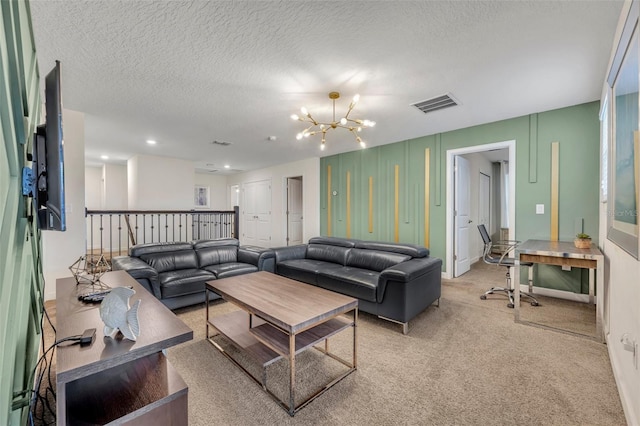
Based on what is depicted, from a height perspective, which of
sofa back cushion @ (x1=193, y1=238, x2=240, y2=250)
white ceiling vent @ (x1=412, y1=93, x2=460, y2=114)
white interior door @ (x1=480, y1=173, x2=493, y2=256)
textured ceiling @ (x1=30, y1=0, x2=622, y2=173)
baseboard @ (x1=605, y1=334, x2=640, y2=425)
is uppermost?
textured ceiling @ (x1=30, y1=0, x2=622, y2=173)

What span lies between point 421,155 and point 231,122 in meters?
3.22

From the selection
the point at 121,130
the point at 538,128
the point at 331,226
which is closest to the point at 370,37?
the point at 538,128

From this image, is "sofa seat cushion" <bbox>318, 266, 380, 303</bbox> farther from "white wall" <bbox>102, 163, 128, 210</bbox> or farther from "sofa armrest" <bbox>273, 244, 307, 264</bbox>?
"white wall" <bbox>102, 163, 128, 210</bbox>

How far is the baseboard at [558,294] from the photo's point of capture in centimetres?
337

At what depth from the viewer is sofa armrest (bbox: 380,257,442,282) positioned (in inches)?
102

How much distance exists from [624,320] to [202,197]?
10.1 metres

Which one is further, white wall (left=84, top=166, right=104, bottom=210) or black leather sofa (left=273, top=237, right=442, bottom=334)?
white wall (left=84, top=166, right=104, bottom=210)

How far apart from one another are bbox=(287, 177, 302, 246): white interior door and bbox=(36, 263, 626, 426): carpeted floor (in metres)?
5.08

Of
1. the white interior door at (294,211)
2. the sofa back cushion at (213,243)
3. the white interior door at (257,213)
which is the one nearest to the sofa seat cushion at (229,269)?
the sofa back cushion at (213,243)

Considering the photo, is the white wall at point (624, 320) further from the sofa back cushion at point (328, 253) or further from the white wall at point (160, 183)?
the white wall at point (160, 183)

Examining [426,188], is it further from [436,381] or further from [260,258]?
[436,381]

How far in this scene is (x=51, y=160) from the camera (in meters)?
1.27

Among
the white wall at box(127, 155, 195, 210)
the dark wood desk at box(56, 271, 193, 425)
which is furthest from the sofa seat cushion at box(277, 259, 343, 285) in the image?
the white wall at box(127, 155, 195, 210)

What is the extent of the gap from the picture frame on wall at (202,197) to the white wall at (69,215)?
5902 millimetres
